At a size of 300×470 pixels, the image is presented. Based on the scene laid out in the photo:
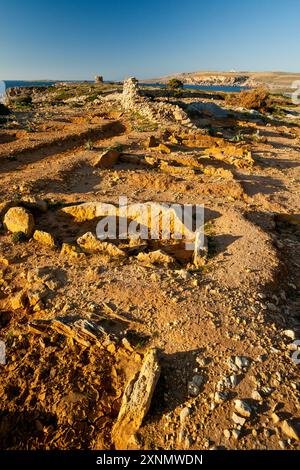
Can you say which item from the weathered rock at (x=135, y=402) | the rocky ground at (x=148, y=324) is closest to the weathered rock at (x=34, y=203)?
the rocky ground at (x=148, y=324)

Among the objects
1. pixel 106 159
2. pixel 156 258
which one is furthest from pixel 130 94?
pixel 156 258

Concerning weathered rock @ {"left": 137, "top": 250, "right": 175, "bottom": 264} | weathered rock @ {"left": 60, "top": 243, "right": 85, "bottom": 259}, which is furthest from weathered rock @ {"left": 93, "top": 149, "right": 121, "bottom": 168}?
weathered rock @ {"left": 137, "top": 250, "right": 175, "bottom": 264}

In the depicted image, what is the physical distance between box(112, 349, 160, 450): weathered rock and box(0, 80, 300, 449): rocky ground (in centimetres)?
2

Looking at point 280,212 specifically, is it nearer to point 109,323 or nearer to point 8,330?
point 109,323

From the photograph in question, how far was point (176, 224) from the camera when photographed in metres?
8.00

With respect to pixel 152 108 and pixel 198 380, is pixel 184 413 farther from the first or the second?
pixel 152 108

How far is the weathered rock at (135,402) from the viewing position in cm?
358

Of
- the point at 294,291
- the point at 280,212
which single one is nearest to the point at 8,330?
the point at 294,291

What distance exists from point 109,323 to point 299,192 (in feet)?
30.7

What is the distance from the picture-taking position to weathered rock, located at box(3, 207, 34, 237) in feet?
24.0

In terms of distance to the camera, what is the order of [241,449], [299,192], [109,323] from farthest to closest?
[299,192] < [109,323] < [241,449]

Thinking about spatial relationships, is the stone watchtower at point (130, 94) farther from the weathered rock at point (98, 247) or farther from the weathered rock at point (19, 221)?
the weathered rock at point (98, 247)

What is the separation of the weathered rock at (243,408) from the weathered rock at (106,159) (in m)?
10.5

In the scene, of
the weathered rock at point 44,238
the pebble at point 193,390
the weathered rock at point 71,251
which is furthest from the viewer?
the weathered rock at point 44,238
